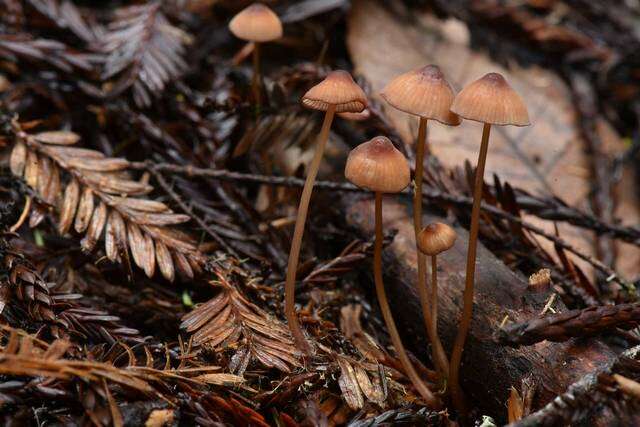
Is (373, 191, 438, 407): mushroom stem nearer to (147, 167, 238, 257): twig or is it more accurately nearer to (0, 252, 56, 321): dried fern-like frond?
(147, 167, 238, 257): twig

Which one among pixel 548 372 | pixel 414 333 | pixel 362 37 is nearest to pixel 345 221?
pixel 414 333

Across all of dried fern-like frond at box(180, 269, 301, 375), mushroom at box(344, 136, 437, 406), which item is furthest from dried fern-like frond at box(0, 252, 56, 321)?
mushroom at box(344, 136, 437, 406)

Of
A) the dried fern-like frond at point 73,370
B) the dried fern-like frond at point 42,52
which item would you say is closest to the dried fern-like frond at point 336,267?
the dried fern-like frond at point 73,370

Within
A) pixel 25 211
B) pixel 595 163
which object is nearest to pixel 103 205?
pixel 25 211

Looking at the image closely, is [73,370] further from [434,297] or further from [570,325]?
[570,325]

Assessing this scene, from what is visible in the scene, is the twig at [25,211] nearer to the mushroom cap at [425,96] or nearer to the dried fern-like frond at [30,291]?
the dried fern-like frond at [30,291]

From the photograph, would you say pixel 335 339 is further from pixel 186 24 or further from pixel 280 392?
pixel 186 24
